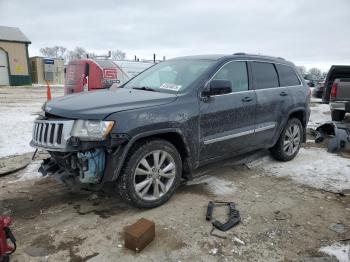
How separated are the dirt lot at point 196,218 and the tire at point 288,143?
1.85ft

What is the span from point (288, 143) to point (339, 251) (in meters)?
3.03

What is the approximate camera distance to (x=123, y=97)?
154 inches

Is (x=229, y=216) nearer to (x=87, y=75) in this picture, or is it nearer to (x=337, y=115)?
(x=337, y=115)

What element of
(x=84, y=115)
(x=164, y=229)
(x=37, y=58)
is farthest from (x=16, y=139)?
(x=37, y=58)

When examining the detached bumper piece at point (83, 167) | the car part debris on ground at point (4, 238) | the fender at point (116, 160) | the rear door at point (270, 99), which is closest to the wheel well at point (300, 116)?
the rear door at point (270, 99)

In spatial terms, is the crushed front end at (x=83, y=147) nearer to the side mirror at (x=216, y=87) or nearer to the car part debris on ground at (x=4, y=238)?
the car part debris on ground at (x=4, y=238)

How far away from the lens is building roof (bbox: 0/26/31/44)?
2670cm

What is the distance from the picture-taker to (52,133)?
357 cm

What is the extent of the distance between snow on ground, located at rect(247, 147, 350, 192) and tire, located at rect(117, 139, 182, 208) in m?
2.07

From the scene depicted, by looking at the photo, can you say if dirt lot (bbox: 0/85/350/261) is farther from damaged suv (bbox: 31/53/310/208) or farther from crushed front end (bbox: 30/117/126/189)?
crushed front end (bbox: 30/117/126/189)

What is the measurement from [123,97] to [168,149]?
82 centimetres

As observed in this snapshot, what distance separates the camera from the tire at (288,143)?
5.79 meters

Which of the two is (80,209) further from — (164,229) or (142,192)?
(164,229)

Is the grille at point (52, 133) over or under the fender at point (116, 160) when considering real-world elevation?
over
